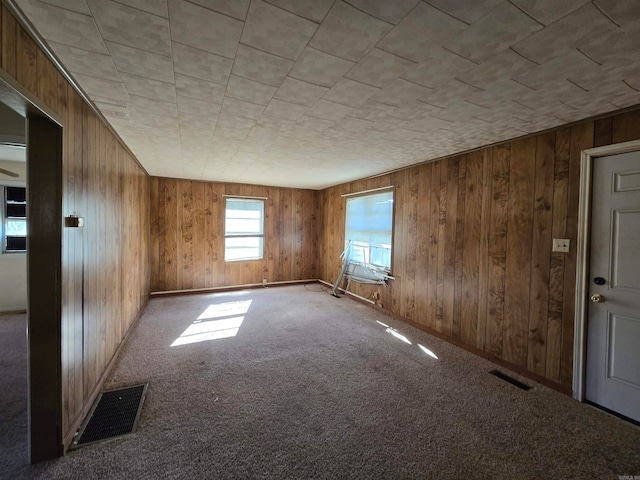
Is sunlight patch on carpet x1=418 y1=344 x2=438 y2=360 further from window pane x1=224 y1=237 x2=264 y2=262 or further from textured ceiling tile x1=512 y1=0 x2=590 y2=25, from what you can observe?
window pane x1=224 y1=237 x2=264 y2=262

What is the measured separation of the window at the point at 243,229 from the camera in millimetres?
5902

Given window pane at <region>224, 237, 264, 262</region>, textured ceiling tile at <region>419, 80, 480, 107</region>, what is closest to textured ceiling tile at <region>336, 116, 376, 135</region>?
textured ceiling tile at <region>419, 80, 480, 107</region>

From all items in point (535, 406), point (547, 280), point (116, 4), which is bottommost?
point (535, 406)

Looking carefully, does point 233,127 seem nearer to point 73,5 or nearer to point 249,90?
point 249,90

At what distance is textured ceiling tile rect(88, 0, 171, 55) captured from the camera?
3.79 feet

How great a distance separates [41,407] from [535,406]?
3.43m

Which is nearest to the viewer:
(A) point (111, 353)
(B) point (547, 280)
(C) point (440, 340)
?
(B) point (547, 280)

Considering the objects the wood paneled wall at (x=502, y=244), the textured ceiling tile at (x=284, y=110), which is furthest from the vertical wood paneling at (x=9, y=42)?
the wood paneled wall at (x=502, y=244)

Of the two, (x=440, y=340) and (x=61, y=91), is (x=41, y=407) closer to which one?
(x=61, y=91)

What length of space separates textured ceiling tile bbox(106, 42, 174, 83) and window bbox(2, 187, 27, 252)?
4499mm

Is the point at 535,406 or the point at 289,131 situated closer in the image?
the point at 535,406

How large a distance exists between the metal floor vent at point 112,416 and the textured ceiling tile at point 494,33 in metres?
3.06

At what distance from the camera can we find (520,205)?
2668mm

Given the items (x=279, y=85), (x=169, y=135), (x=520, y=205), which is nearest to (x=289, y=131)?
(x=279, y=85)
